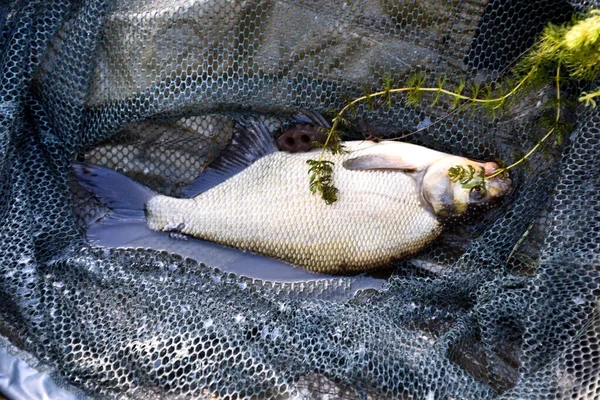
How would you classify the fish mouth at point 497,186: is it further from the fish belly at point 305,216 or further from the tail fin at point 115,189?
the tail fin at point 115,189

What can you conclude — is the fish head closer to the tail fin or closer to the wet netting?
the wet netting

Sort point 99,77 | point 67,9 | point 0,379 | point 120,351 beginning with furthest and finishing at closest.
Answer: point 99,77 → point 67,9 → point 120,351 → point 0,379

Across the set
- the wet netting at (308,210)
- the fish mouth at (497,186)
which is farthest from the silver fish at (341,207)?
the wet netting at (308,210)

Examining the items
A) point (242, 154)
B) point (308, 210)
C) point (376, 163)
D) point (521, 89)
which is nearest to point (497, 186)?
point (521, 89)

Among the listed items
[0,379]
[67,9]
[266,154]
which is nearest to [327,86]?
[266,154]

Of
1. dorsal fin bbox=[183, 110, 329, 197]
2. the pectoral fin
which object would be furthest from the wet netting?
the pectoral fin

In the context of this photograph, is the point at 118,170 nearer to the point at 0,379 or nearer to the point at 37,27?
the point at 37,27

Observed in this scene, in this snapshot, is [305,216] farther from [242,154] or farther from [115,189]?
[115,189]
